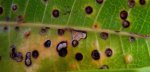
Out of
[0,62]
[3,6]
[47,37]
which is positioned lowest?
[0,62]

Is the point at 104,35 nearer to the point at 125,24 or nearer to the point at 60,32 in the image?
the point at 125,24

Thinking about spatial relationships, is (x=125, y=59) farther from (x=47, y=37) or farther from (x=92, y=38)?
(x=47, y=37)

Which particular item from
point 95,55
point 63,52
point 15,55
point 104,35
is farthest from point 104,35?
point 15,55

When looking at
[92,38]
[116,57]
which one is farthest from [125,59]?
[92,38]

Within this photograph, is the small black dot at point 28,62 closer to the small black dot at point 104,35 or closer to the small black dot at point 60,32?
the small black dot at point 60,32

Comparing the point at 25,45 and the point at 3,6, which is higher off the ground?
the point at 3,6

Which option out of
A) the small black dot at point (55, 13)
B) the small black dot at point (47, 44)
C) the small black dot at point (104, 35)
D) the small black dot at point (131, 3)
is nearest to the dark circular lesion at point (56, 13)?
the small black dot at point (55, 13)
